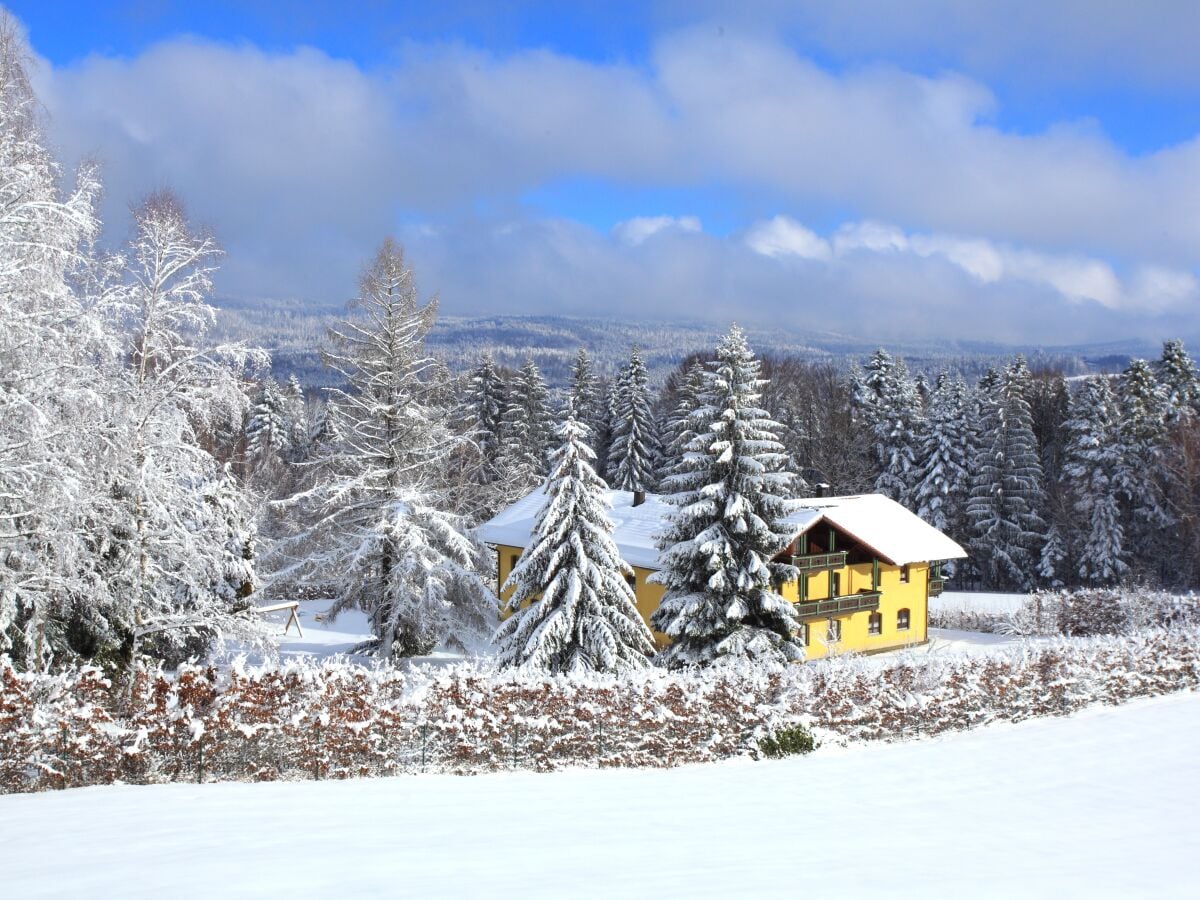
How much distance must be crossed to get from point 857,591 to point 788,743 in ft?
63.0

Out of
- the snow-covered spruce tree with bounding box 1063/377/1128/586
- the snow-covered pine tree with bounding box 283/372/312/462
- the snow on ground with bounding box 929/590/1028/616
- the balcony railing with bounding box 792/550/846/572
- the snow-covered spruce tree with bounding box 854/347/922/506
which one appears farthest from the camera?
the snow-covered pine tree with bounding box 283/372/312/462

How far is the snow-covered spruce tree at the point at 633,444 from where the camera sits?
52562mm

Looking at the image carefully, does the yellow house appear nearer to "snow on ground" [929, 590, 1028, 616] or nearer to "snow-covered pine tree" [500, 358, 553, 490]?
"snow on ground" [929, 590, 1028, 616]

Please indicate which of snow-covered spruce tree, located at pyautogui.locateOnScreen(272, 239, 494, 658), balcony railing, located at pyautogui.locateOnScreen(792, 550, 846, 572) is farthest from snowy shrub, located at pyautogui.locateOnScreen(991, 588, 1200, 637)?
snow-covered spruce tree, located at pyautogui.locateOnScreen(272, 239, 494, 658)

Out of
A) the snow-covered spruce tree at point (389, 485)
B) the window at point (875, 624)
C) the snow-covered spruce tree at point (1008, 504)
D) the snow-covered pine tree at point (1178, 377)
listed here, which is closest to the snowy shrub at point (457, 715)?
the snow-covered spruce tree at point (389, 485)

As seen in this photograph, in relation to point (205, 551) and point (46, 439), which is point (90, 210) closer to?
point (46, 439)

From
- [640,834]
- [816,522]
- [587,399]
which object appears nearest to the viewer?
[640,834]

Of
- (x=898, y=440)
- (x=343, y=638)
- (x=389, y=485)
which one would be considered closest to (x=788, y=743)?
(x=389, y=485)

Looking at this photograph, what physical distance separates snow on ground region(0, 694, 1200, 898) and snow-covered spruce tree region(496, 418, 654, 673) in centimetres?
588

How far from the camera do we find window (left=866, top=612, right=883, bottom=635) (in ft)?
104

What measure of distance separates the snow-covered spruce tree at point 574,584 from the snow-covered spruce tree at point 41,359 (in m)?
8.92

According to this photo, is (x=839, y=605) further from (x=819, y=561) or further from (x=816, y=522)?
(x=816, y=522)

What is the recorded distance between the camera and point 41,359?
10156 millimetres

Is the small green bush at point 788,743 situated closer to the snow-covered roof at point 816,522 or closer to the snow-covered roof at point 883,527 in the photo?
the snow-covered roof at point 816,522
